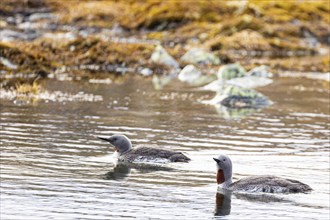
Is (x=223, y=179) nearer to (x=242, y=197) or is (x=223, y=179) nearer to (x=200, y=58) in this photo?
(x=242, y=197)

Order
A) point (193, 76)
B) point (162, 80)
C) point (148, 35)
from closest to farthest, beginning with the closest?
point (162, 80), point (193, 76), point (148, 35)

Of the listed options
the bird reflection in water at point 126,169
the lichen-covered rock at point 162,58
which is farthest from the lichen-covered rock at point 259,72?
the bird reflection in water at point 126,169

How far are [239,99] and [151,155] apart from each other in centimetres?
1547

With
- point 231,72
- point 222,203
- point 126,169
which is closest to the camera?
point 222,203

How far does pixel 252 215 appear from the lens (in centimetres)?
1744

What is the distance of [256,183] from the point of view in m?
19.4

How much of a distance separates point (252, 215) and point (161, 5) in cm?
7256

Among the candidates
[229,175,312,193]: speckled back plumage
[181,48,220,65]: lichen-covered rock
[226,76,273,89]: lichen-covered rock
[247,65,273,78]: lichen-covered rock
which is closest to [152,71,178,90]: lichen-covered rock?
[226,76,273,89]: lichen-covered rock

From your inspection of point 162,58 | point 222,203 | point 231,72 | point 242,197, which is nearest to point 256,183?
point 242,197

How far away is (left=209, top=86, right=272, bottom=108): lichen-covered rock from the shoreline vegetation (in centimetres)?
898

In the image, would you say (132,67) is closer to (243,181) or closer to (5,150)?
(5,150)

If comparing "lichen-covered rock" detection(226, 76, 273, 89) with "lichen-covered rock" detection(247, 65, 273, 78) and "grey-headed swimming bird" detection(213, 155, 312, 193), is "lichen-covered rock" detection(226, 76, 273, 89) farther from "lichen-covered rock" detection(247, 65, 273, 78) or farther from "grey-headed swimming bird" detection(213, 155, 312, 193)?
"grey-headed swimming bird" detection(213, 155, 312, 193)

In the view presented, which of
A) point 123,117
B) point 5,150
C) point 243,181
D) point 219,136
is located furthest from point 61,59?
point 243,181

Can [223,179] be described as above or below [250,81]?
below
